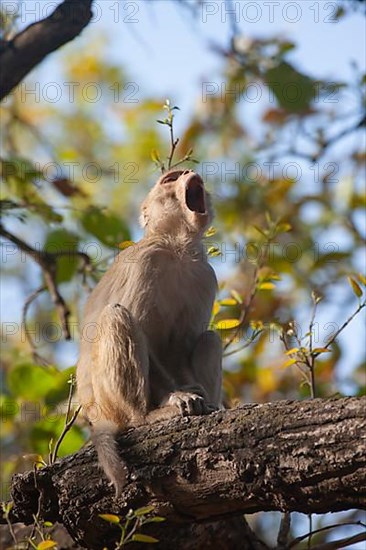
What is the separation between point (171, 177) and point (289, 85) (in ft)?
3.90

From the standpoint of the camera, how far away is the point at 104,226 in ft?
24.4

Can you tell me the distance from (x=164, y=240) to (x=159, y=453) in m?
2.54

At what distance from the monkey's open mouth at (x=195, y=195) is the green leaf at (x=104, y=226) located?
2.06 feet

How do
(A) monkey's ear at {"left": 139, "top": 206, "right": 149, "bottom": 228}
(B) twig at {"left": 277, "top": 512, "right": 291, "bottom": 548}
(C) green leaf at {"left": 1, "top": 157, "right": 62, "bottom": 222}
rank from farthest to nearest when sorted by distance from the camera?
1. (C) green leaf at {"left": 1, "top": 157, "right": 62, "bottom": 222}
2. (A) monkey's ear at {"left": 139, "top": 206, "right": 149, "bottom": 228}
3. (B) twig at {"left": 277, "top": 512, "right": 291, "bottom": 548}

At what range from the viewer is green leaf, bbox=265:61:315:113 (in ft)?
24.2

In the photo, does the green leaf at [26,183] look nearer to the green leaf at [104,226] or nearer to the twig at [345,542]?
the green leaf at [104,226]

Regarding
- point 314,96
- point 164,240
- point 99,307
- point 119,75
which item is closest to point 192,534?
point 99,307

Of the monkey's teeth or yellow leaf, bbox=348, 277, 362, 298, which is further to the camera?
the monkey's teeth

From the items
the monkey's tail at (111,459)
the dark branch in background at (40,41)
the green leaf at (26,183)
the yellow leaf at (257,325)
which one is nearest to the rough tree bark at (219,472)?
the monkey's tail at (111,459)

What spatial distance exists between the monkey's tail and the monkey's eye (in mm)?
2551

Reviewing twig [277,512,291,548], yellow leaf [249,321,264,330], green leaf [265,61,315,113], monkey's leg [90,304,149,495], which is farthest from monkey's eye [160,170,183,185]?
twig [277,512,291,548]

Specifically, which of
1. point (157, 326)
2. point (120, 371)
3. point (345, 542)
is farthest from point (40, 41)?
point (345, 542)

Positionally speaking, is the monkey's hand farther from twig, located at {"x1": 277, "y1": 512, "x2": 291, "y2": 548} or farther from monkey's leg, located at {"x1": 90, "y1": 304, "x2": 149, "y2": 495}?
twig, located at {"x1": 277, "y1": 512, "x2": 291, "y2": 548}

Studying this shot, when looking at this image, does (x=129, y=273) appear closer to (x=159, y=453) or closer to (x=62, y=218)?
(x=62, y=218)
